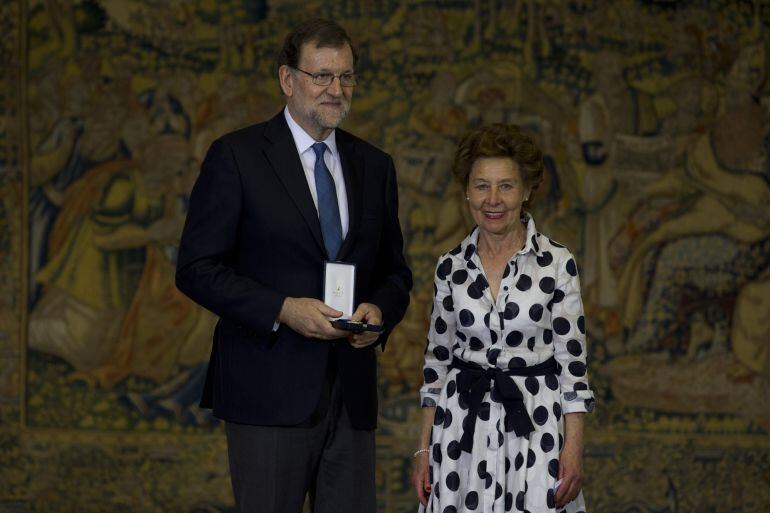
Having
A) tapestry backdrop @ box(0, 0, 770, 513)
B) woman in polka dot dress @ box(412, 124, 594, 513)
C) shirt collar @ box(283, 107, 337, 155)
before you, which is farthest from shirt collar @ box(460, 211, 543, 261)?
tapestry backdrop @ box(0, 0, 770, 513)

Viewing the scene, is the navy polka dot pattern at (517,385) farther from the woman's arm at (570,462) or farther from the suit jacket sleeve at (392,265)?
the suit jacket sleeve at (392,265)

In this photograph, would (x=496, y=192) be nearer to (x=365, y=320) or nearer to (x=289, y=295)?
(x=365, y=320)

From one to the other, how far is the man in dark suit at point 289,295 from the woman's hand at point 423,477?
0.21m

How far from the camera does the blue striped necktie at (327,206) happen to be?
337 centimetres

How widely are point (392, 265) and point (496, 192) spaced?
453 mm

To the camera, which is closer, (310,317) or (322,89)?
(310,317)

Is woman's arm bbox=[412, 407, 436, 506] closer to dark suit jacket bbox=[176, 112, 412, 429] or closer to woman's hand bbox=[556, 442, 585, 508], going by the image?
dark suit jacket bbox=[176, 112, 412, 429]

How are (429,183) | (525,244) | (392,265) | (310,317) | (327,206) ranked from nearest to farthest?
(310,317)
(327,206)
(525,244)
(392,265)
(429,183)

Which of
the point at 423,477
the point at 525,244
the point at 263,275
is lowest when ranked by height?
the point at 423,477

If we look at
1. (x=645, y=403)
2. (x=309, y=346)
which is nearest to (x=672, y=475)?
(x=645, y=403)

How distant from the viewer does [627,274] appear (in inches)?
272

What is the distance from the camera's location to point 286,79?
3.45m

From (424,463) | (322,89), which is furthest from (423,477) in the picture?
(322,89)

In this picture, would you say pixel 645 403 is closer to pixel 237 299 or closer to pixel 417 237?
pixel 417 237
